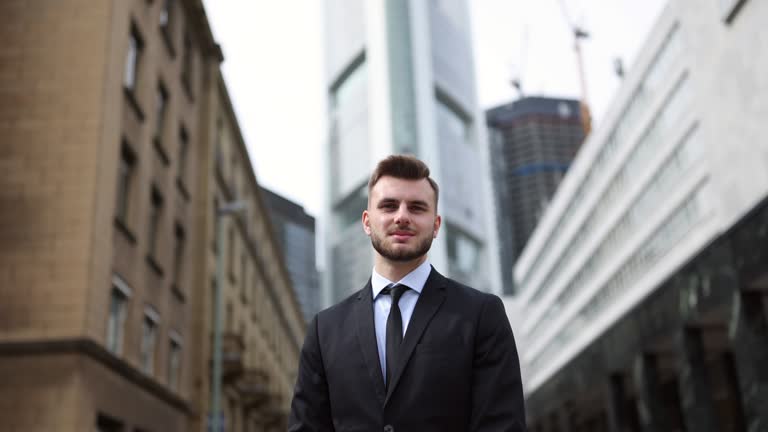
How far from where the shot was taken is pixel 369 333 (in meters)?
3.01

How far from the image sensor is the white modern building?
23.6 metres

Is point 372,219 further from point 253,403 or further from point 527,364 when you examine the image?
point 527,364

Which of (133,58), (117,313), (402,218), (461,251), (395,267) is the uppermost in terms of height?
(461,251)

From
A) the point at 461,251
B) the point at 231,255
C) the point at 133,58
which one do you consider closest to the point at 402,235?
the point at 133,58

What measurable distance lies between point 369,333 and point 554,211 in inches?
2806

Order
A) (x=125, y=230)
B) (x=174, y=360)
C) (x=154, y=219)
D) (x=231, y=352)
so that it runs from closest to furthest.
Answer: (x=125, y=230), (x=154, y=219), (x=174, y=360), (x=231, y=352)

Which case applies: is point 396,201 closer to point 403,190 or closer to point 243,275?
point 403,190

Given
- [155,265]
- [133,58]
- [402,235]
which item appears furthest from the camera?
[155,265]

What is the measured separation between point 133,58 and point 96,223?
6.03 metres

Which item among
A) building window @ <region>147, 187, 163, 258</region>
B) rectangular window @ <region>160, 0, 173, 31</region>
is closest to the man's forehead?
building window @ <region>147, 187, 163, 258</region>

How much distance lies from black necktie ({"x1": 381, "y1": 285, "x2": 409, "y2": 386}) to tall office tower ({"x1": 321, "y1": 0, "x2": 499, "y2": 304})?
13351 centimetres

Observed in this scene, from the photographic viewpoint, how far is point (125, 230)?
1834 cm

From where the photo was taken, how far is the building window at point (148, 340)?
20.4 metres

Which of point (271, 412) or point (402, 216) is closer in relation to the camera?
point (402, 216)
